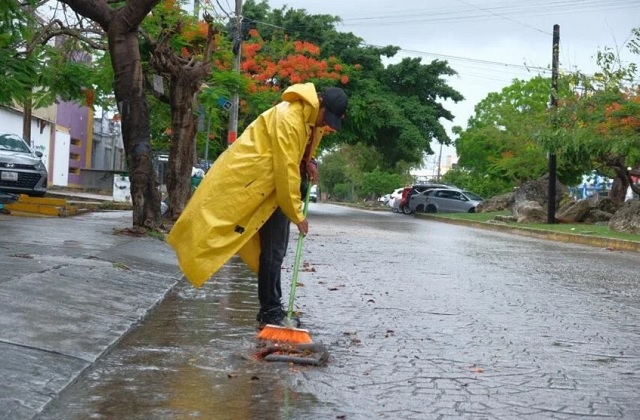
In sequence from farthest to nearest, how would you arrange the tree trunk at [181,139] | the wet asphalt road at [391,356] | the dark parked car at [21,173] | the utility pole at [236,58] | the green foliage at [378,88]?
the green foliage at [378,88] → the utility pole at [236,58] → the dark parked car at [21,173] → the tree trunk at [181,139] → the wet asphalt road at [391,356]

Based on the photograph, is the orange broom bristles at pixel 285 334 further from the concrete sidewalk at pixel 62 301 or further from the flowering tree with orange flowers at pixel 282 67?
the flowering tree with orange flowers at pixel 282 67

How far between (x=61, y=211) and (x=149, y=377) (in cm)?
1452

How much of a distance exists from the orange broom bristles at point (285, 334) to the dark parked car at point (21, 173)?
1584 centimetres

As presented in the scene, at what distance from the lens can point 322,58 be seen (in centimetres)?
4372

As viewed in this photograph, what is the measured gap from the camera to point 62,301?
7305mm

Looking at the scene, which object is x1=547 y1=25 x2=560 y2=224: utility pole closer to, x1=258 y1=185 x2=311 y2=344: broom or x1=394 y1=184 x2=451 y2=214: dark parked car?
x1=394 y1=184 x2=451 y2=214: dark parked car

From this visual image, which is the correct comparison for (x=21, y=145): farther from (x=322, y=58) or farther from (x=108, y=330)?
(x=322, y=58)

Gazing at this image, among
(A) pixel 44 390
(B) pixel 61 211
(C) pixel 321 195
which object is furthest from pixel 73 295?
(C) pixel 321 195

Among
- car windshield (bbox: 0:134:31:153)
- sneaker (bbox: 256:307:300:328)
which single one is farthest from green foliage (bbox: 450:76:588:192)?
sneaker (bbox: 256:307:300:328)

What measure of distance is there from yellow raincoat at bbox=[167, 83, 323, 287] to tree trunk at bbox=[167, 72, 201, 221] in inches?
478

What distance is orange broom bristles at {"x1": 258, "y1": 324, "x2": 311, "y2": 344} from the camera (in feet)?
20.7

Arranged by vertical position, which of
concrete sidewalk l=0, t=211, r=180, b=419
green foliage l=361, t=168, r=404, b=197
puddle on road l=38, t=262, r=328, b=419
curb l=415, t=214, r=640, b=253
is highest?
green foliage l=361, t=168, r=404, b=197

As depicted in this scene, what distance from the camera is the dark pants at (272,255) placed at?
6.82 m

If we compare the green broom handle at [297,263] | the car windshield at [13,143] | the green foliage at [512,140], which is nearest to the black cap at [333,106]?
the green broom handle at [297,263]
